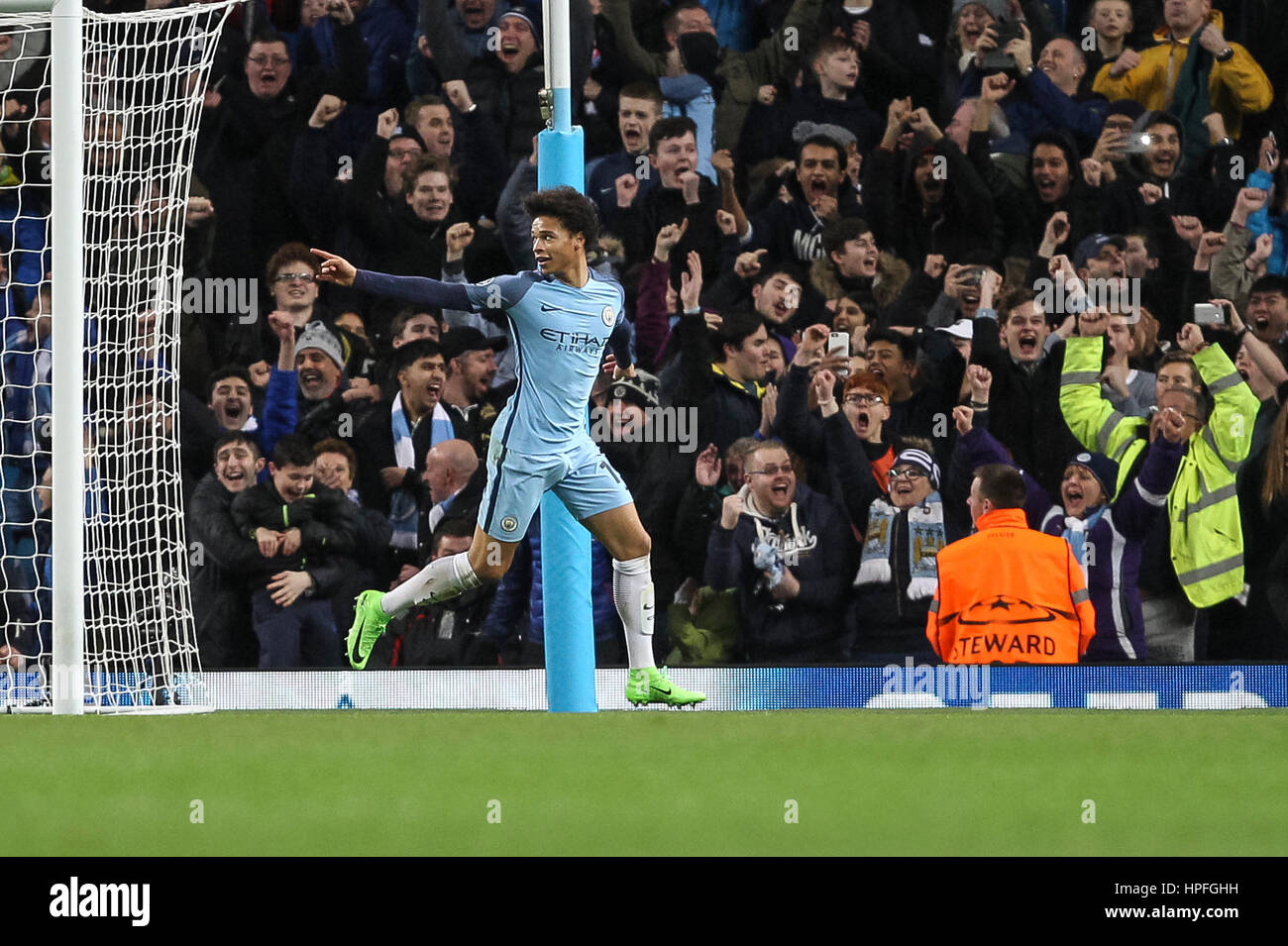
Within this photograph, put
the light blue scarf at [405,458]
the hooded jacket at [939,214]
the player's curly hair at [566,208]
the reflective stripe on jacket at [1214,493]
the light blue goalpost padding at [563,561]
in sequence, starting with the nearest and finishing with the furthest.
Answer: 1. the player's curly hair at [566,208]
2. the light blue goalpost padding at [563,561]
3. the reflective stripe on jacket at [1214,493]
4. the hooded jacket at [939,214]
5. the light blue scarf at [405,458]

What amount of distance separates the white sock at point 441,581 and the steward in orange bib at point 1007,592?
264cm

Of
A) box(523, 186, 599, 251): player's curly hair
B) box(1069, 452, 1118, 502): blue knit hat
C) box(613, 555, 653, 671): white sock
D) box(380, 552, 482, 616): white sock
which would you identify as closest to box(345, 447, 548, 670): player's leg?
box(380, 552, 482, 616): white sock

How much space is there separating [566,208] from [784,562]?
116 inches

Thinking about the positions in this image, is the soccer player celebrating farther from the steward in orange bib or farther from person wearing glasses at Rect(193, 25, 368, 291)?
person wearing glasses at Rect(193, 25, 368, 291)

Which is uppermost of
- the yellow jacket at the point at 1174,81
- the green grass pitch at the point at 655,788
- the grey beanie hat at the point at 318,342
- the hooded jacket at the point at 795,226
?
the yellow jacket at the point at 1174,81

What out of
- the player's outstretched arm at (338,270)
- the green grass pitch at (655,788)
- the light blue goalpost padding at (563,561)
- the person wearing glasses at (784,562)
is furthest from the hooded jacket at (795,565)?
the player's outstretched arm at (338,270)

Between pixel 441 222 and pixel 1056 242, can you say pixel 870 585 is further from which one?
pixel 441 222

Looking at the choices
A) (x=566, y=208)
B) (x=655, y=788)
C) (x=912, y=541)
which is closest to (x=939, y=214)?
(x=912, y=541)

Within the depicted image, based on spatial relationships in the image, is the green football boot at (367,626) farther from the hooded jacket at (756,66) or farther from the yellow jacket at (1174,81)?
the yellow jacket at (1174,81)

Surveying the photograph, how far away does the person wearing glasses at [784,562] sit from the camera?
9.35 metres

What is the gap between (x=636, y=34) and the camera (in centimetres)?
991

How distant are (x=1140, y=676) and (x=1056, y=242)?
7.27 ft

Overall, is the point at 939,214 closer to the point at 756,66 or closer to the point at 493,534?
the point at 756,66

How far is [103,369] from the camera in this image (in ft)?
36.5
